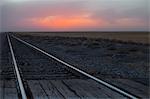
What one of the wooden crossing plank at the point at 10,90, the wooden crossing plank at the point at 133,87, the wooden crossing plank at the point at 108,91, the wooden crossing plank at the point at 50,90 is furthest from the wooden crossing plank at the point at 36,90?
the wooden crossing plank at the point at 133,87

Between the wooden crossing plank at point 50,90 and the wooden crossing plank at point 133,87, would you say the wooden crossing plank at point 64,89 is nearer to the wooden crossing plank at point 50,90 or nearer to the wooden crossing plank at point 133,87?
the wooden crossing plank at point 50,90

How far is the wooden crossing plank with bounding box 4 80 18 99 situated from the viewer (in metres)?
7.51

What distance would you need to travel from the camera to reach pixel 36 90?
27.0ft

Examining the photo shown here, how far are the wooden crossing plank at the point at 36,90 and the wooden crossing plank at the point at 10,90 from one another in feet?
1.18

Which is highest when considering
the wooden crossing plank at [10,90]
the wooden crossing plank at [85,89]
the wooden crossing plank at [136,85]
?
the wooden crossing plank at [10,90]

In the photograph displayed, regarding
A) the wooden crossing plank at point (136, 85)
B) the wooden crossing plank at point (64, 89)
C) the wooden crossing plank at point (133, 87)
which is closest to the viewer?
the wooden crossing plank at point (64, 89)

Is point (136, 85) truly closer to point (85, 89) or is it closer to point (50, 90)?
point (85, 89)

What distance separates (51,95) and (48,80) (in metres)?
2.46

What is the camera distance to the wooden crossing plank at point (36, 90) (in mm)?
7472

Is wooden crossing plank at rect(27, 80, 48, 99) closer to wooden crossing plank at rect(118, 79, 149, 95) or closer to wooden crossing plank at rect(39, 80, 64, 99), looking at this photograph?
wooden crossing plank at rect(39, 80, 64, 99)

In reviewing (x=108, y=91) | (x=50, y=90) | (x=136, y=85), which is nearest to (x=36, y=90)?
(x=50, y=90)

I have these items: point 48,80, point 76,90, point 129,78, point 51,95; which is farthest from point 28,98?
point 129,78

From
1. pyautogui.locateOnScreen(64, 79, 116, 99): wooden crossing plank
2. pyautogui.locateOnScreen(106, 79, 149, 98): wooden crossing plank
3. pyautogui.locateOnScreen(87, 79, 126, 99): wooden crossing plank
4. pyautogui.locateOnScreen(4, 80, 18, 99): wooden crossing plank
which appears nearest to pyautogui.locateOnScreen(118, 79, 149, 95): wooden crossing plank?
pyautogui.locateOnScreen(106, 79, 149, 98): wooden crossing plank

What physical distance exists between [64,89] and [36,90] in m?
0.62
